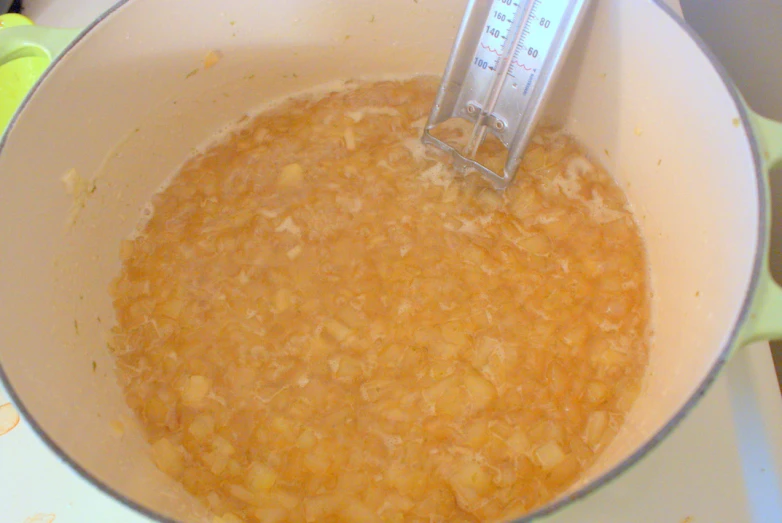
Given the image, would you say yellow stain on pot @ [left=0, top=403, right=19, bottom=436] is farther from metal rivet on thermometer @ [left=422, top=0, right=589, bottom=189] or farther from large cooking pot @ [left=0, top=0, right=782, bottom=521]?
metal rivet on thermometer @ [left=422, top=0, right=589, bottom=189]

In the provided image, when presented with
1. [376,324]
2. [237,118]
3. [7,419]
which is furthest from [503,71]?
[7,419]

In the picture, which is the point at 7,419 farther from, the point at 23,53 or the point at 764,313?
the point at 764,313

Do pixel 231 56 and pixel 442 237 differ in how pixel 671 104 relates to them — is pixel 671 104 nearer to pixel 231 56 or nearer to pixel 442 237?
pixel 442 237

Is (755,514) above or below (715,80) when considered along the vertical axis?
below

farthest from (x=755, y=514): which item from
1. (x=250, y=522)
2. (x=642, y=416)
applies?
(x=250, y=522)

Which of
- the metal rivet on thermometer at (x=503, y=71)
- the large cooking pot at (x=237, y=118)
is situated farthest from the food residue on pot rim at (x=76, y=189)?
the metal rivet on thermometer at (x=503, y=71)

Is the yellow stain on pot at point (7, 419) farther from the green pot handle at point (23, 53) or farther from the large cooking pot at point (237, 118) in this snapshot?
the green pot handle at point (23, 53)
